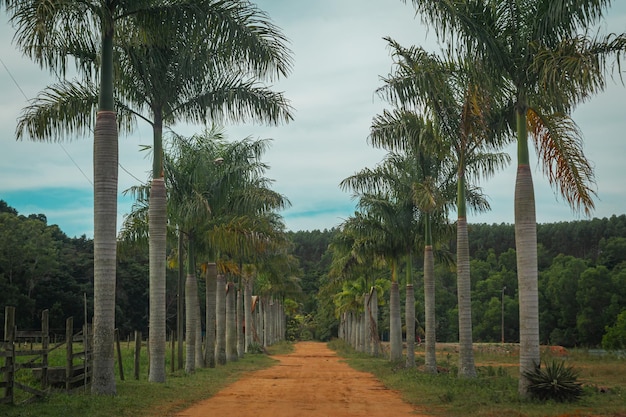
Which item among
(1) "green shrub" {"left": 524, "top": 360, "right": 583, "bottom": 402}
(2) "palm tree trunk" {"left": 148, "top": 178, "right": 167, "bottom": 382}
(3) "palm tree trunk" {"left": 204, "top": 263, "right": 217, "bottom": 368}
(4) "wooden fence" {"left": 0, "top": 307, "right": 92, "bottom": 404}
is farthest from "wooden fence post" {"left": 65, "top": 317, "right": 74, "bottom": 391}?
(3) "palm tree trunk" {"left": 204, "top": 263, "right": 217, "bottom": 368}

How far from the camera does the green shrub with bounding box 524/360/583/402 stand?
15.3 m

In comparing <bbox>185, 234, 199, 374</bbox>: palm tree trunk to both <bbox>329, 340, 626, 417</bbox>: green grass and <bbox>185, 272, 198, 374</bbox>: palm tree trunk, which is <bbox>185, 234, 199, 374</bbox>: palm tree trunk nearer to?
<bbox>185, 272, 198, 374</bbox>: palm tree trunk

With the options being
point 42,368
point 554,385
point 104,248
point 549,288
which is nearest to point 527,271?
point 554,385

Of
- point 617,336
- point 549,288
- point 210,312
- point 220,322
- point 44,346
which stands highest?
point 44,346

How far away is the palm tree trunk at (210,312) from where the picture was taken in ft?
101

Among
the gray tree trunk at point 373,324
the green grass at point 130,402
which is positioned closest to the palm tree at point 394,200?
the green grass at point 130,402

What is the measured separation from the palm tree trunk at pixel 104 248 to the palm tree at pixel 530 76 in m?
7.24

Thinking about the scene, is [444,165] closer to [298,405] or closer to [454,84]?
[454,84]

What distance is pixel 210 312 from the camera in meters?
32.9

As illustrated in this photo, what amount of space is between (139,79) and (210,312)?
601 inches

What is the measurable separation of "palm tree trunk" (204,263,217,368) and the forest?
27.1ft

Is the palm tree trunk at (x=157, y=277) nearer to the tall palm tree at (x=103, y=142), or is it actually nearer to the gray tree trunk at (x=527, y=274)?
the tall palm tree at (x=103, y=142)

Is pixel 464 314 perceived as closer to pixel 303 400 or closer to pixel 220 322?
pixel 303 400

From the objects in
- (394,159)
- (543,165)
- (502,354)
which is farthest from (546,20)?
(502,354)
